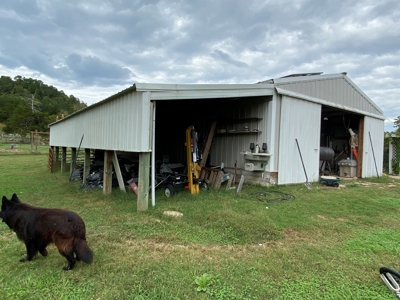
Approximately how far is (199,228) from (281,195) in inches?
118

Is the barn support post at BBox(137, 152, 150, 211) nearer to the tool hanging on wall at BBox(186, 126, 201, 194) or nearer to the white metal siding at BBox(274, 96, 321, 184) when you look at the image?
the tool hanging on wall at BBox(186, 126, 201, 194)

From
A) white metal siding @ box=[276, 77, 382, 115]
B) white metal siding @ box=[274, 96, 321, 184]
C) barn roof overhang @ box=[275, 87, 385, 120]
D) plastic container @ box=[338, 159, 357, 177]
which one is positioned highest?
white metal siding @ box=[276, 77, 382, 115]

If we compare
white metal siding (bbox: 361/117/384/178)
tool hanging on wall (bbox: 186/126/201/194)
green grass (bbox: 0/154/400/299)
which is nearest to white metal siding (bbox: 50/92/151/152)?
green grass (bbox: 0/154/400/299)

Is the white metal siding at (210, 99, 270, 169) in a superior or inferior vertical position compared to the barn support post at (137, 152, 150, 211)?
superior

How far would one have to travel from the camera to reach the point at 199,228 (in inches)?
142

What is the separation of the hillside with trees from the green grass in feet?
149

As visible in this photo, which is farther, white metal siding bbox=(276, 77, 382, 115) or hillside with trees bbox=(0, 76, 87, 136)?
hillside with trees bbox=(0, 76, 87, 136)

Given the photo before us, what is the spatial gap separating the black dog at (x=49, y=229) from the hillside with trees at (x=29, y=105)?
4580 cm

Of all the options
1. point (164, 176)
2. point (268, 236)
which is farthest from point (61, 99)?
point (268, 236)

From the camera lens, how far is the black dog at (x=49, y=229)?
2.27 metres

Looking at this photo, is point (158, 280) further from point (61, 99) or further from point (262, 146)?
point (61, 99)

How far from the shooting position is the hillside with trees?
44.8 metres

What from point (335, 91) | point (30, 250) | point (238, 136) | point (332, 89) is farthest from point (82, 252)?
point (335, 91)

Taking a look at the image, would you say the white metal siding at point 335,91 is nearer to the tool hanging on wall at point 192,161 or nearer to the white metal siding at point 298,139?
the white metal siding at point 298,139
